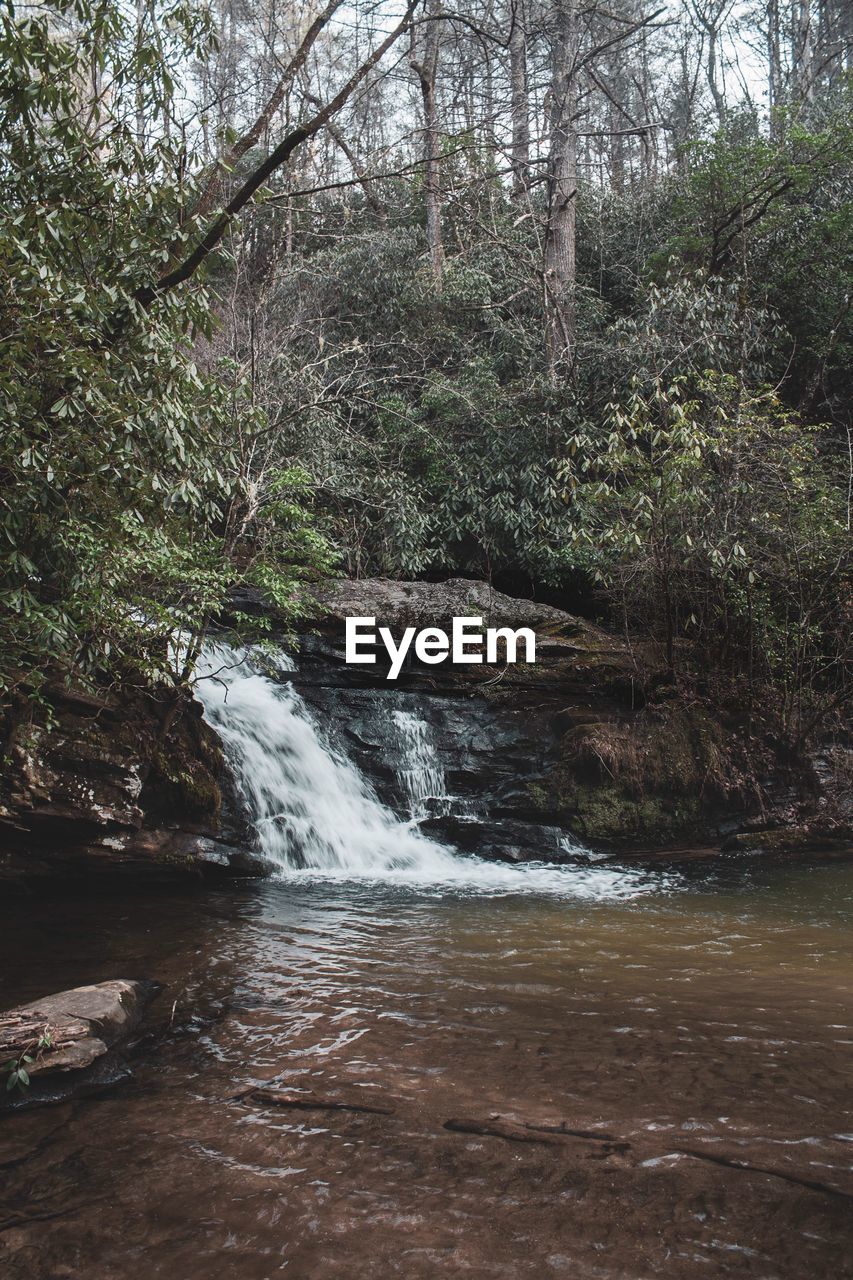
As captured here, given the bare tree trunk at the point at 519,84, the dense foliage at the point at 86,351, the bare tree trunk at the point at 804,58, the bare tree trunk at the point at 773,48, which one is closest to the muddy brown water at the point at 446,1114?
the dense foliage at the point at 86,351

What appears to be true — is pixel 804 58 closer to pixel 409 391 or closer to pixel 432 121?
pixel 432 121

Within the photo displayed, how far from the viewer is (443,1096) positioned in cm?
364

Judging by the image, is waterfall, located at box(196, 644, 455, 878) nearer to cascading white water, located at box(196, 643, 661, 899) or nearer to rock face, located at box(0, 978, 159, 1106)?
cascading white water, located at box(196, 643, 661, 899)

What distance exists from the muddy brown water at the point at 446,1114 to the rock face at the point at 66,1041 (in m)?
0.16

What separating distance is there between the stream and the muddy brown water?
13mm

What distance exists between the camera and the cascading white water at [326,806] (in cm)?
850

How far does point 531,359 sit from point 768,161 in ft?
15.9

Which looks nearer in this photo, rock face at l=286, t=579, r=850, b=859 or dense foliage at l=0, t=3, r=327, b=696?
dense foliage at l=0, t=3, r=327, b=696

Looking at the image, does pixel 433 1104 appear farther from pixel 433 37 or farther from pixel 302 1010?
pixel 433 37

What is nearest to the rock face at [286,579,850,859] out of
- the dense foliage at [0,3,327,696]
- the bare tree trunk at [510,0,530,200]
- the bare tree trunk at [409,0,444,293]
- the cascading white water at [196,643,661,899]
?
the cascading white water at [196,643,661,899]

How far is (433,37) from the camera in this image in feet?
57.0

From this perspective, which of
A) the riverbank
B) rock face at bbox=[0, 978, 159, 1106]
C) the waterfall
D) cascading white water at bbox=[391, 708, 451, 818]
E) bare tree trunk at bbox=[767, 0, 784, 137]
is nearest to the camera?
rock face at bbox=[0, 978, 159, 1106]

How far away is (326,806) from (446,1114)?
5.90 m

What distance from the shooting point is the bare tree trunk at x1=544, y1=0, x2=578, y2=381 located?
48.2 feet
